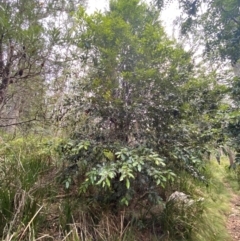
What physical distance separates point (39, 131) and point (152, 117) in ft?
5.04

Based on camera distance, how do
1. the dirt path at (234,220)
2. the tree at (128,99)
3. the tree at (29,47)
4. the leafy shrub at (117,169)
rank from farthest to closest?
the dirt path at (234,220) < the tree at (128,99) < the leafy shrub at (117,169) < the tree at (29,47)

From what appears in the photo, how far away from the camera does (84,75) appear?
324 centimetres

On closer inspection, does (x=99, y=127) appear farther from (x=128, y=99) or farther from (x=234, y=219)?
(x=234, y=219)

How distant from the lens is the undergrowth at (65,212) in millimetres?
2209

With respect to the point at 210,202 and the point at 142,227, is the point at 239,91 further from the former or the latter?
the point at 142,227

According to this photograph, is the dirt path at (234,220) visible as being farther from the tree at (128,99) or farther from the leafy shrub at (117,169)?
the leafy shrub at (117,169)

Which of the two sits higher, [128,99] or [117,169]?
[128,99]

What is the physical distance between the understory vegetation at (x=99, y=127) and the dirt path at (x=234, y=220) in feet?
0.96

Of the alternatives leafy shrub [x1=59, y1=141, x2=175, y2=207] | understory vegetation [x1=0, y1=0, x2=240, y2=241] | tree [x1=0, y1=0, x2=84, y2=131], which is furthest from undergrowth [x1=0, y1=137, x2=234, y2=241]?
tree [x1=0, y1=0, x2=84, y2=131]

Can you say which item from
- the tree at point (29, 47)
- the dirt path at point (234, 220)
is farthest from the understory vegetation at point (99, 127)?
the dirt path at point (234, 220)

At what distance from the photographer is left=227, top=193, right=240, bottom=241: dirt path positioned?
351 centimetres

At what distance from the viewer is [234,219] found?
4.07m

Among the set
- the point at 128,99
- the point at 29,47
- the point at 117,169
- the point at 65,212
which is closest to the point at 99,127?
the point at 128,99

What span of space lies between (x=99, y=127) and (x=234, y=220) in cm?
307
